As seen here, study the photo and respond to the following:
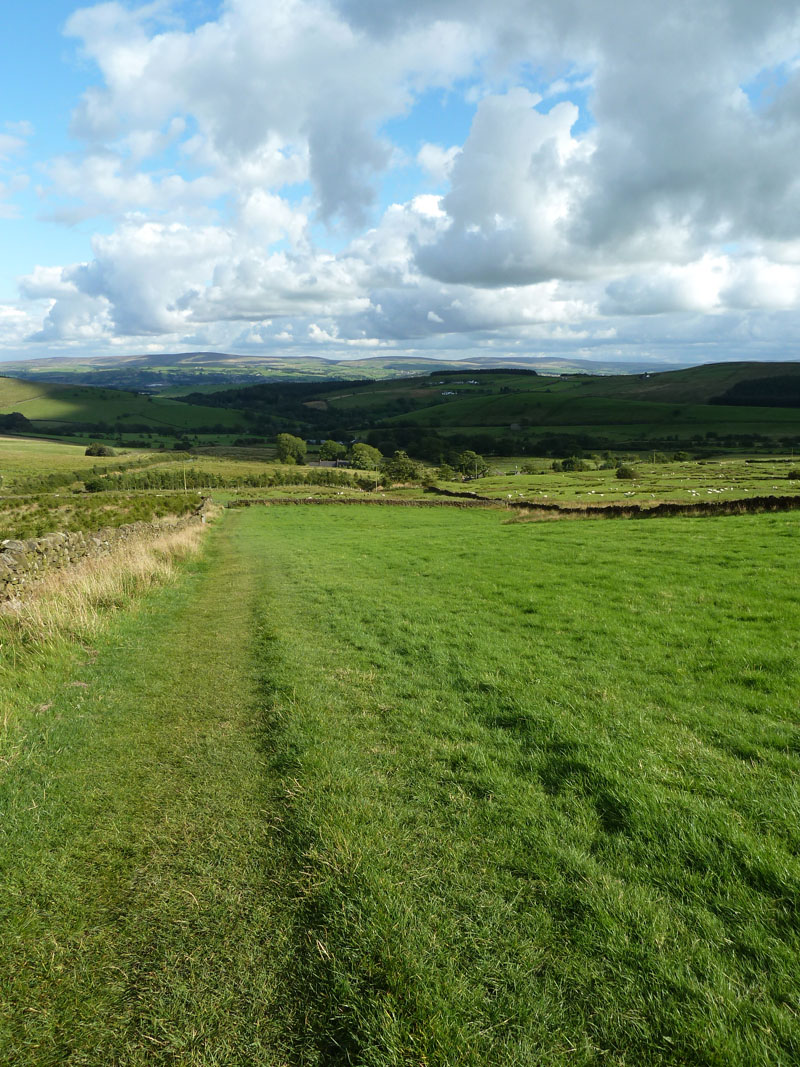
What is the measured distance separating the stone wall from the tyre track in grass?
7.79 meters

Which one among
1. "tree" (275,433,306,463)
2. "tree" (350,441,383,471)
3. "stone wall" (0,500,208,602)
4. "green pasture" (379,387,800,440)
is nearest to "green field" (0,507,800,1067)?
"stone wall" (0,500,208,602)

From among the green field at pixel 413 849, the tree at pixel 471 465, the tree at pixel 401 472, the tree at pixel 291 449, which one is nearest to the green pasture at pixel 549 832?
the green field at pixel 413 849

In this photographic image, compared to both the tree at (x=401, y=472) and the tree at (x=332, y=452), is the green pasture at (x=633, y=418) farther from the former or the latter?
the tree at (x=401, y=472)

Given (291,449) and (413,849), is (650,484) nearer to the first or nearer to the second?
(413,849)

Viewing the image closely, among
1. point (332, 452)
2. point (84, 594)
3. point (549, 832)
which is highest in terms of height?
point (549, 832)

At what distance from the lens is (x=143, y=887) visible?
15.1ft

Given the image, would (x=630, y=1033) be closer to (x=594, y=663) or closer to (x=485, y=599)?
(x=594, y=663)

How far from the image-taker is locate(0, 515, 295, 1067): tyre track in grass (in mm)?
3426

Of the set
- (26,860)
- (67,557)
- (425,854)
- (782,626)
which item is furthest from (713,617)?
(67,557)

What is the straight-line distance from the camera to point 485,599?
13.1m

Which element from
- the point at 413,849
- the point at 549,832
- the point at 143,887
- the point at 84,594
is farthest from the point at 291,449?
the point at 549,832

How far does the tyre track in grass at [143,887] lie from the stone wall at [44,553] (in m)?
7.79

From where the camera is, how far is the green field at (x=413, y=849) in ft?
10.8

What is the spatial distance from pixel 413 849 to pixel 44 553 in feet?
61.4
